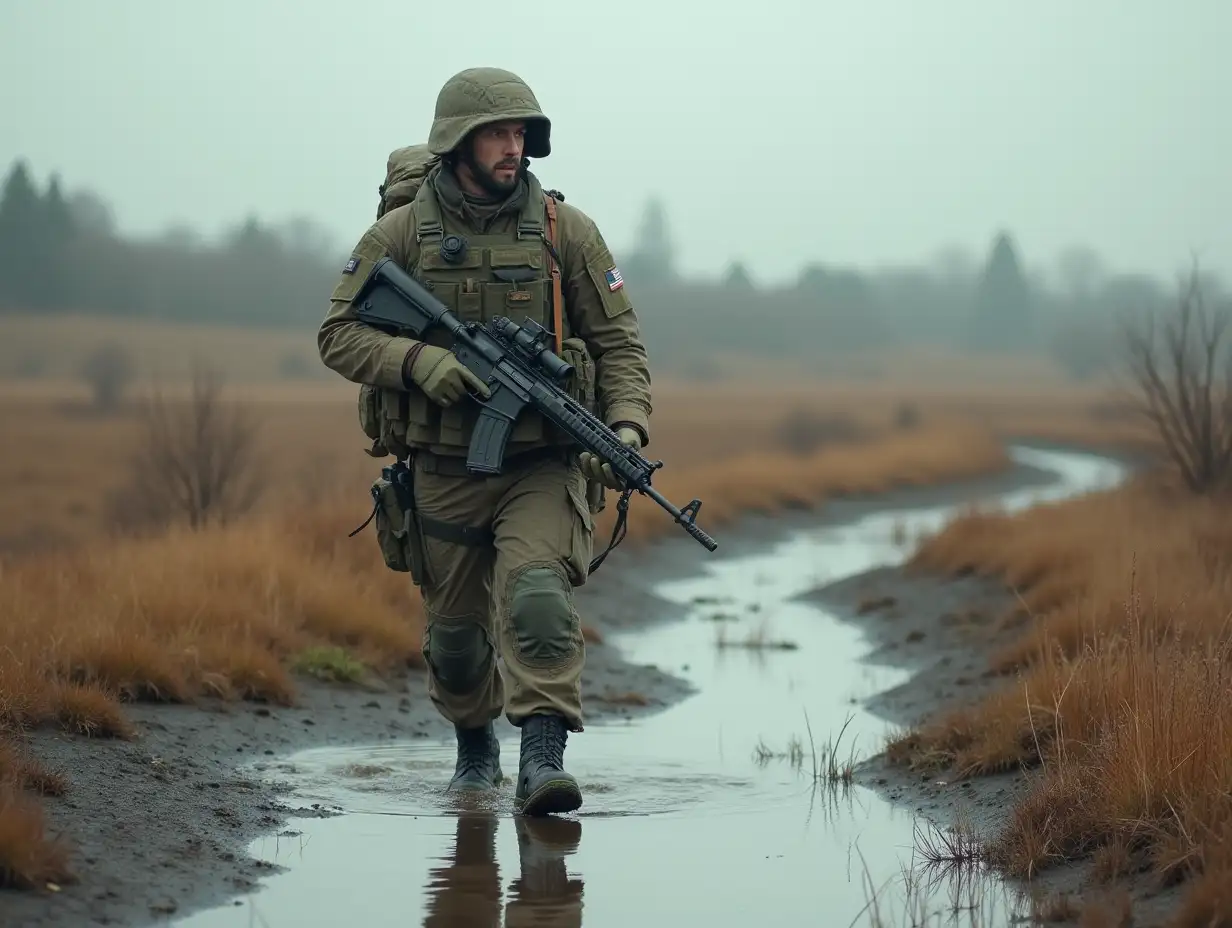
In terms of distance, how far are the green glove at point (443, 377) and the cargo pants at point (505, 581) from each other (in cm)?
33

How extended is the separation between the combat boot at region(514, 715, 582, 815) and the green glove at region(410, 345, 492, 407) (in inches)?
42.6

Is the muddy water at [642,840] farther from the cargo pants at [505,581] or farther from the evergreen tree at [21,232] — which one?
the evergreen tree at [21,232]

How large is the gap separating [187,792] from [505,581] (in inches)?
49.4

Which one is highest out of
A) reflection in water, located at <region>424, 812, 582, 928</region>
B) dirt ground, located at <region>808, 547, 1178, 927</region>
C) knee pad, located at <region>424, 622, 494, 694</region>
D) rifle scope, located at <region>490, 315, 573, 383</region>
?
rifle scope, located at <region>490, 315, 573, 383</region>

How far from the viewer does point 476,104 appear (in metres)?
6.18

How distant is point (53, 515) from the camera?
2483 centimetres

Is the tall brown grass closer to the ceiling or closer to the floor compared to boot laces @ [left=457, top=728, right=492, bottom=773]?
closer to the ceiling

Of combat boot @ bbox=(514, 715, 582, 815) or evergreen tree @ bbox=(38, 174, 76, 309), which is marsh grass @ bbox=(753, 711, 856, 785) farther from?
evergreen tree @ bbox=(38, 174, 76, 309)

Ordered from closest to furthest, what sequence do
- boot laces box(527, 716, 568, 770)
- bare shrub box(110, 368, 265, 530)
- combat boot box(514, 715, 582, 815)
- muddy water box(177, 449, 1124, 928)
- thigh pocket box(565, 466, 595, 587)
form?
muddy water box(177, 449, 1124, 928), combat boot box(514, 715, 582, 815), boot laces box(527, 716, 568, 770), thigh pocket box(565, 466, 595, 587), bare shrub box(110, 368, 265, 530)

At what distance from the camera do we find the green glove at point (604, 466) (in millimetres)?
6043

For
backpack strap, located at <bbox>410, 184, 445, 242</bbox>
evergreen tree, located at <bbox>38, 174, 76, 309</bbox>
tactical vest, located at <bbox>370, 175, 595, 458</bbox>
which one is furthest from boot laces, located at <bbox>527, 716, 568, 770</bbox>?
evergreen tree, located at <bbox>38, 174, 76, 309</bbox>

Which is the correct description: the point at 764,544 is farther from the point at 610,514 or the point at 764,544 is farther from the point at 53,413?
the point at 53,413

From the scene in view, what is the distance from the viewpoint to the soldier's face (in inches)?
242

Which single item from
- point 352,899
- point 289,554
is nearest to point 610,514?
point 289,554
